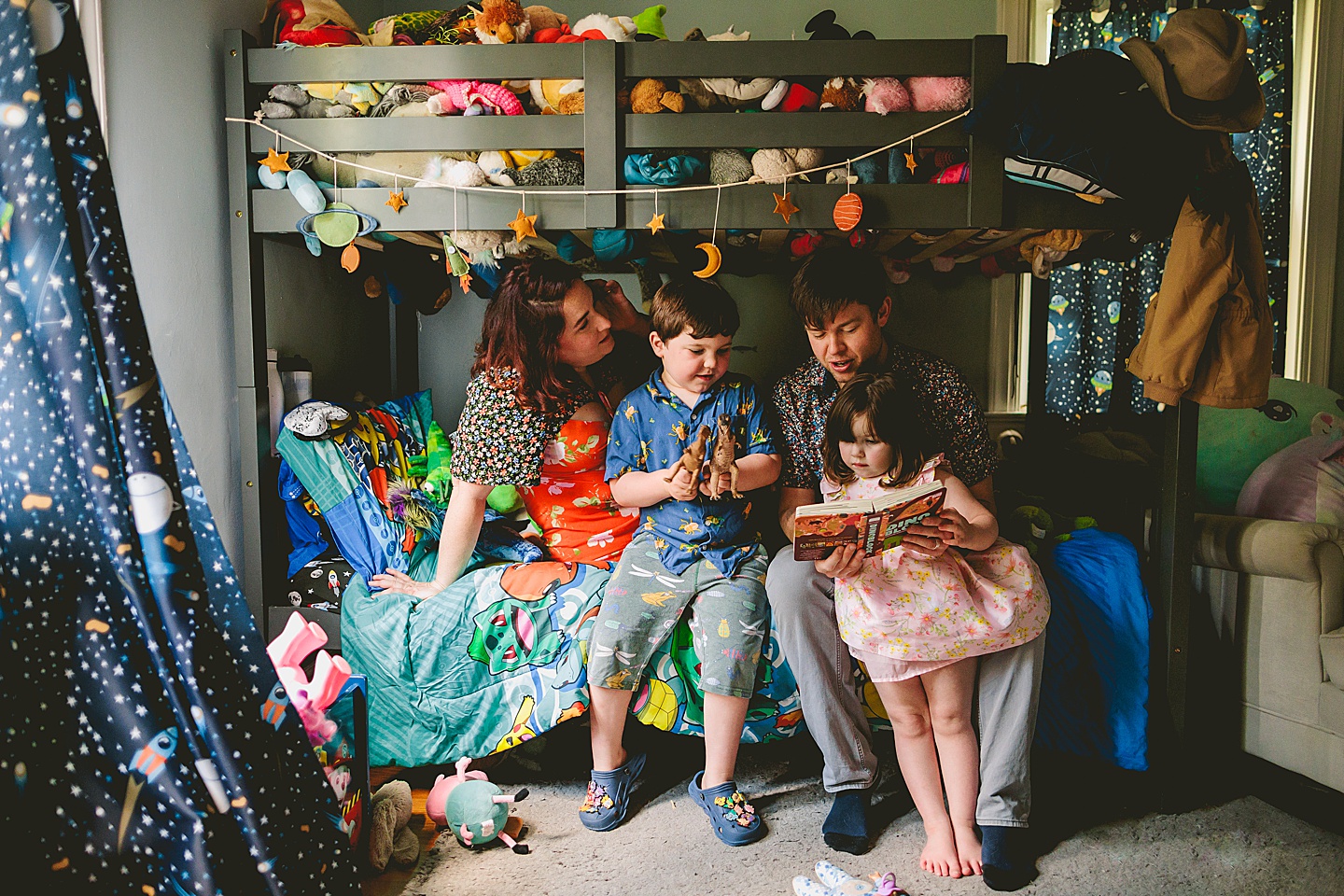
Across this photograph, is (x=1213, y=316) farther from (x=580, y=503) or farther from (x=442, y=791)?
(x=442, y=791)

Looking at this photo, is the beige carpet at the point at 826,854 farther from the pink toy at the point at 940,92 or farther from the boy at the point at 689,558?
the pink toy at the point at 940,92

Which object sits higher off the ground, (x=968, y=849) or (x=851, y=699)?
(x=851, y=699)

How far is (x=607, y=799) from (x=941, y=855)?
2.15 feet

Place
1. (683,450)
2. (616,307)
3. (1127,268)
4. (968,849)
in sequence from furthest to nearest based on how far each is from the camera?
(1127,268)
(616,307)
(683,450)
(968,849)

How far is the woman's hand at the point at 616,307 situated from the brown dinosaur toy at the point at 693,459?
0.42m

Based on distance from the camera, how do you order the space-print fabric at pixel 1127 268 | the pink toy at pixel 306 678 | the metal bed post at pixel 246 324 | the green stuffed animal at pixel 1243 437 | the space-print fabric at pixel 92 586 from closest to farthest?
the space-print fabric at pixel 92 586
the pink toy at pixel 306 678
the metal bed post at pixel 246 324
the green stuffed animal at pixel 1243 437
the space-print fabric at pixel 1127 268

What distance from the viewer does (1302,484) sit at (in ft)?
6.53

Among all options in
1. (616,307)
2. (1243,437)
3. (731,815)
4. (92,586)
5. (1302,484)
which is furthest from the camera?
(1243,437)

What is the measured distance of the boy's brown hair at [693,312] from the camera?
68.8 inches

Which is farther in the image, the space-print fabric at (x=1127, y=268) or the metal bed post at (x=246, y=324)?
the space-print fabric at (x=1127, y=268)

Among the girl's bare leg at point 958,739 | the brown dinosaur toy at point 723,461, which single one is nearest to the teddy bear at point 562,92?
the brown dinosaur toy at point 723,461

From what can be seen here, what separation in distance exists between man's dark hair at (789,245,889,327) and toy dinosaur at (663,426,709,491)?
0.34 metres

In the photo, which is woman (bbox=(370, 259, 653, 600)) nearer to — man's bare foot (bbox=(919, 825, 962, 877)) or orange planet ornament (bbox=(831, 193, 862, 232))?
orange planet ornament (bbox=(831, 193, 862, 232))

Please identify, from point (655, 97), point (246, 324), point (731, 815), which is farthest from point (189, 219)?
point (731, 815)
